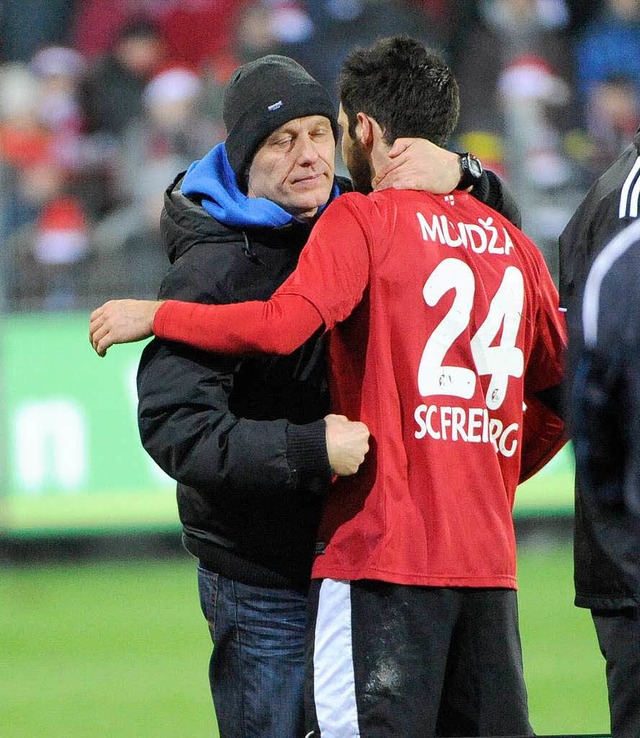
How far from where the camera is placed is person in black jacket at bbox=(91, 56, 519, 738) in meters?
2.85

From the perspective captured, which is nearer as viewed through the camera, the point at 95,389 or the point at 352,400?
the point at 352,400

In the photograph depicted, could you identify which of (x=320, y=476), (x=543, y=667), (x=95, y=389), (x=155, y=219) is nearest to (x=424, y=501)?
(x=320, y=476)

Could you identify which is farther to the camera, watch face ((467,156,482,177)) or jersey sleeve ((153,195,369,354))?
watch face ((467,156,482,177))

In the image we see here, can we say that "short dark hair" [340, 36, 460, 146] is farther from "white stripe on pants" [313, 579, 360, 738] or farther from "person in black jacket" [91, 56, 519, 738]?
"white stripe on pants" [313, 579, 360, 738]

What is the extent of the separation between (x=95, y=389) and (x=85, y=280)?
82 cm

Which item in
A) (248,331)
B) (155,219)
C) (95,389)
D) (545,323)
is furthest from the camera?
(155,219)

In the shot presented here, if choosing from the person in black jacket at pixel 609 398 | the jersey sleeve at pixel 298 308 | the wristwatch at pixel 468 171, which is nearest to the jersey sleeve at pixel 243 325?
the jersey sleeve at pixel 298 308

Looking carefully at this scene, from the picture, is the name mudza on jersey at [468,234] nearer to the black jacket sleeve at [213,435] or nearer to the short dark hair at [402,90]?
the short dark hair at [402,90]

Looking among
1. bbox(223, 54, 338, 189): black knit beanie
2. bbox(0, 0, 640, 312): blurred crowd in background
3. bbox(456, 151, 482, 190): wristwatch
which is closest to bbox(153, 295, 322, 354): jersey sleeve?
bbox(223, 54, 338, 189): black knit beanie

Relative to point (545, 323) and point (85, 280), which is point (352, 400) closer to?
point (545, 323)

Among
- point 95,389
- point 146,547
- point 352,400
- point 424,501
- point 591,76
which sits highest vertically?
point 591,76

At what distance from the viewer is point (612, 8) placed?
1029cm

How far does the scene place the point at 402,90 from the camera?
280cm

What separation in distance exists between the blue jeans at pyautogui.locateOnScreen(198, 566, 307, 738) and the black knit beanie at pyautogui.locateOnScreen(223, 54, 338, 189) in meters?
0.92
